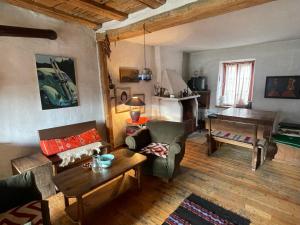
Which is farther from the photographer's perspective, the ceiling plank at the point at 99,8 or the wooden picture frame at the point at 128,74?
the wooden picture frame at the point at 128,74

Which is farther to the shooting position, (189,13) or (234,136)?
(234,136)

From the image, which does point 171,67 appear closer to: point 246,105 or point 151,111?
point 151,111

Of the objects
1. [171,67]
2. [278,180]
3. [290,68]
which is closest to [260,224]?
[278,180]

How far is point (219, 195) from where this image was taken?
2305 millimetres

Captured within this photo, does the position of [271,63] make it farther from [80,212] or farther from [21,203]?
[21,203]

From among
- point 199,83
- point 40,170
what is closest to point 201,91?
point 199,83

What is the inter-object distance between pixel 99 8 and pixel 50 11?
0.78 metres

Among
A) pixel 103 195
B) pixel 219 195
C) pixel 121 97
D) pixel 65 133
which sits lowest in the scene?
pixel 219 195

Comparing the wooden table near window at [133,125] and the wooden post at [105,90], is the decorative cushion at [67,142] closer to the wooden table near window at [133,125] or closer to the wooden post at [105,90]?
the wooden post at [105,90]

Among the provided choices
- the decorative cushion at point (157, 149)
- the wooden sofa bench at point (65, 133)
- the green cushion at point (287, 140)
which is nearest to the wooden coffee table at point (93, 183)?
the decorative cushion at point (157, 149)

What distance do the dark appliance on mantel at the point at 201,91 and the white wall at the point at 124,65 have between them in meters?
1.58

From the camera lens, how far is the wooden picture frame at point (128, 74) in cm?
384

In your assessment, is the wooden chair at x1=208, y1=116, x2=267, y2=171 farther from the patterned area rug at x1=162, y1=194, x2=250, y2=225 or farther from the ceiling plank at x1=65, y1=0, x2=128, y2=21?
the ceiling plank at x1=65, y1=0, x2=128, y2=21

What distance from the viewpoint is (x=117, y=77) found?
3787 millimetres
